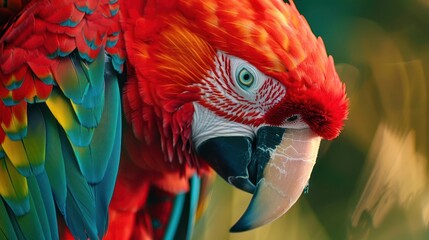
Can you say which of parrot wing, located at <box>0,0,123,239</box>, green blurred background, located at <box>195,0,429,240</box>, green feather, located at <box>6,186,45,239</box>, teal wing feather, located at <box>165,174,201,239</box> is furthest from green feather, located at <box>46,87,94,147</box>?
green blurred background, located at <box>195,0,429,240</box>

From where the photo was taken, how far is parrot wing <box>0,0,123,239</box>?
96 cm

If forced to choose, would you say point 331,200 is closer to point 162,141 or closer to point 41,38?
point 162,141

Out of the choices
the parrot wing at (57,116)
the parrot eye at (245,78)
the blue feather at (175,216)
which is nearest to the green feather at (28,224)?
the parrot wing at (57,116)

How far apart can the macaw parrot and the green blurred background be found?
25cm

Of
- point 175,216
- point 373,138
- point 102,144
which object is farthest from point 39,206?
point 373,138

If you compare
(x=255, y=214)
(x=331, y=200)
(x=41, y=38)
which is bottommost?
(x=331, y=200)

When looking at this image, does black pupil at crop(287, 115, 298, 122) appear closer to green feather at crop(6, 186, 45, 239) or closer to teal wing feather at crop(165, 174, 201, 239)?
teal wing feather at crop(165, 174, 201, 239)

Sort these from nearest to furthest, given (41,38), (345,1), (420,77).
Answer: (41,38) → (345,1) → (420,77)

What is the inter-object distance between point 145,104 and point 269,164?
0.21 meters

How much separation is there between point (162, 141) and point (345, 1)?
1.58 feet

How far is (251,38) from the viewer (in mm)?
1011

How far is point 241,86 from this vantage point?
103 centimetres

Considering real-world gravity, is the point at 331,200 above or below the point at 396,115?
below

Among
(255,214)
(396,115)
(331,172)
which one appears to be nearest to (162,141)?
(255,214)
